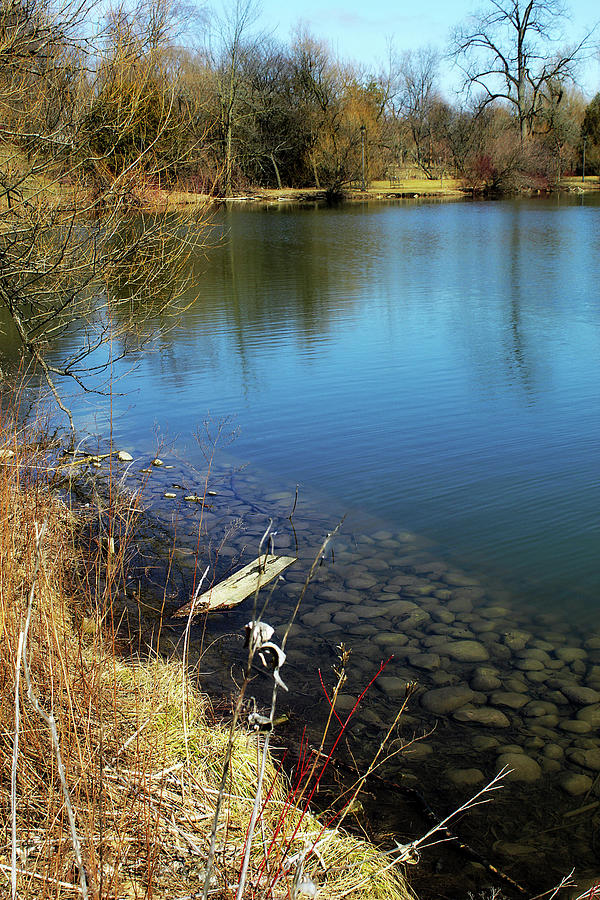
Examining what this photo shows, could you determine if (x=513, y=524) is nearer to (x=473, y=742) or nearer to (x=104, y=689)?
(x=473, y=742)

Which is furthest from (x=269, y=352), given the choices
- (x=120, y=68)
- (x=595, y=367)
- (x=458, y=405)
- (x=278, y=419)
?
(x=120, y=68)

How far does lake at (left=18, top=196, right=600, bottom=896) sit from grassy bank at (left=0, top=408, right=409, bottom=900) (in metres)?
0.78

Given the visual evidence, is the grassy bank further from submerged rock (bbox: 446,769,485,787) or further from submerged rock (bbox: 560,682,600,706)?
submerged rock (bbox: 560,682,600,706)

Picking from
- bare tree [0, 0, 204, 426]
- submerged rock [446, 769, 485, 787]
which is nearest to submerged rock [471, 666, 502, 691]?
submerged rock [446, 769, 485, 787]

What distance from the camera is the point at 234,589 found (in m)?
5.12

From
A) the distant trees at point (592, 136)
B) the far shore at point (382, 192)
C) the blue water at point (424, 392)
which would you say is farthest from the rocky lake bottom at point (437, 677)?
the distant trees at point (592, 136)

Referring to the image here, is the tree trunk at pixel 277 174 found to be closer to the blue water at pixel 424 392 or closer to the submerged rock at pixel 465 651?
the blue water at pixel 424 392

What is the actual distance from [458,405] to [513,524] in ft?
10.4

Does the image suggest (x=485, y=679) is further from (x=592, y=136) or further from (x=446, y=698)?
(x=592, y=136)

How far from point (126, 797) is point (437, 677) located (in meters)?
2.33

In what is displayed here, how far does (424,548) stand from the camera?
5.79m

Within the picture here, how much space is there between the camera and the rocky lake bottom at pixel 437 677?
3.15 meters

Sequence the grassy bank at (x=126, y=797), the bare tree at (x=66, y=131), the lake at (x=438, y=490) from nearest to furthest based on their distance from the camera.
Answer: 1. the grassy bank at (x=126, y=797)
2. the lake at (x=438, y=490)
3. the bare tree at (x=66, y=131)

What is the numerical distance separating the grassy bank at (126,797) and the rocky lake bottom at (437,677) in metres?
0.51
